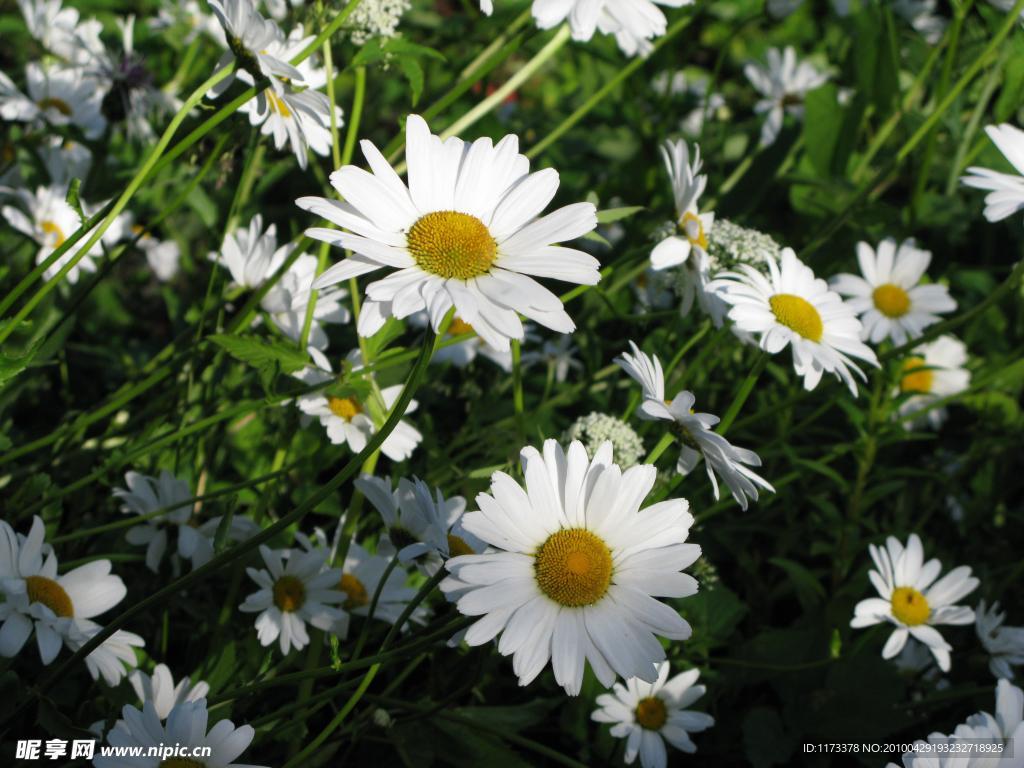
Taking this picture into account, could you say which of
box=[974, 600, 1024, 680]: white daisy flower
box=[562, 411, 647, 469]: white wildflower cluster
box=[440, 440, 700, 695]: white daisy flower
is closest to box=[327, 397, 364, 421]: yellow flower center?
box=[562, 411, 647, 469]: white wildflower cluster

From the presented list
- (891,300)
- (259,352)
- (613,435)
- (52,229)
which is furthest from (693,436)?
(52,229)

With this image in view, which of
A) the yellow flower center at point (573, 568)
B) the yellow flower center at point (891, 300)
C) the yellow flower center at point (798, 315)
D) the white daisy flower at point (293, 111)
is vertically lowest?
the yellow flower center at point (573, 568)

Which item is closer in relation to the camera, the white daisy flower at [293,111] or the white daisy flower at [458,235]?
the white daisy flower at [458,235]

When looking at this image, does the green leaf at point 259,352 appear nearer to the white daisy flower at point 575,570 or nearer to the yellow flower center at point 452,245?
the yellow flower center at point 452,245

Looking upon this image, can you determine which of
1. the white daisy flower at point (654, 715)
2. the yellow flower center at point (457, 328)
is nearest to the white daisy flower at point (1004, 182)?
the white daisy flower at point (654, 715)

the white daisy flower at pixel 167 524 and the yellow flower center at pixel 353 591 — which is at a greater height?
the white daisy flower at pixel 167 524

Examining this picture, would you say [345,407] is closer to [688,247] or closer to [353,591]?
[353,591]

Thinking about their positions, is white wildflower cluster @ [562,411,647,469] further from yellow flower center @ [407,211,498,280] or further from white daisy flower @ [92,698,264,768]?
white daisy flower @ [92,698,264,768]
